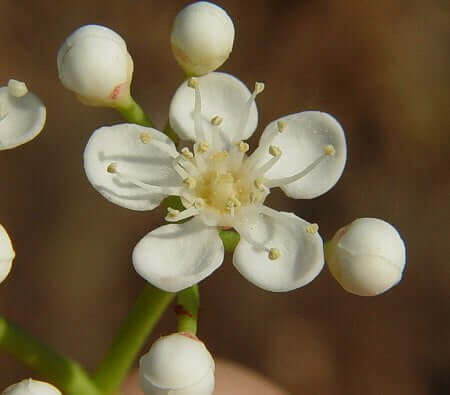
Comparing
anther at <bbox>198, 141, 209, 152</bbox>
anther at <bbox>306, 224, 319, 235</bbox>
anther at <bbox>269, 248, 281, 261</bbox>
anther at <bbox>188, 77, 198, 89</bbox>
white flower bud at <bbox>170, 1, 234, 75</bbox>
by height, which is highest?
white flower bud at <bbox>170, 1, 234, 75</bbox>

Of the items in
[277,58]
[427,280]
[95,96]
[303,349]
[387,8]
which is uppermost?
[95,96]

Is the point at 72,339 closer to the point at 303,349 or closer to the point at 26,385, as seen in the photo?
the point at 303,349

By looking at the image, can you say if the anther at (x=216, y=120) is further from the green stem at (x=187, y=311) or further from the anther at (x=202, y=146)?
the green stem at (x=187, y=311)

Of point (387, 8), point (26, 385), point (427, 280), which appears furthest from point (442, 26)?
point (26, 385)

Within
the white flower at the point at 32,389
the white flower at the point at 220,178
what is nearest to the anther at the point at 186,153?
the white flower at the point at 220,178

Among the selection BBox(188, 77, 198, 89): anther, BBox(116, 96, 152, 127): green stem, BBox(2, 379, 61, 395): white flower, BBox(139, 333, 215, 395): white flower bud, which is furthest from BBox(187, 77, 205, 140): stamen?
BBox(2, 379, 61, 395): white flower

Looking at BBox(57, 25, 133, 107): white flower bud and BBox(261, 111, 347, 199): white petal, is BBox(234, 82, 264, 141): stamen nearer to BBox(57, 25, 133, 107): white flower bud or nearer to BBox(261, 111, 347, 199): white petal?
BBox(261, 111, 347, 199): white petal

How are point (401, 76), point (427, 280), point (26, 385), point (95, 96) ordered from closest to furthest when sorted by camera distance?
1. point (26, 385)
2. point (95, 96)
3. point (427, 280)
4. point (401, 76)
